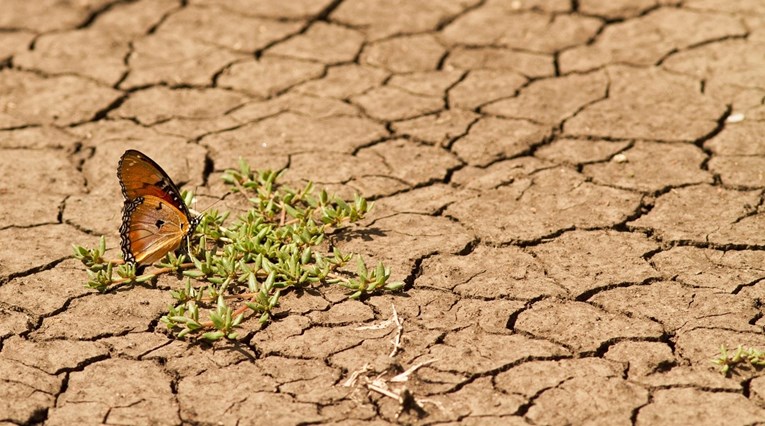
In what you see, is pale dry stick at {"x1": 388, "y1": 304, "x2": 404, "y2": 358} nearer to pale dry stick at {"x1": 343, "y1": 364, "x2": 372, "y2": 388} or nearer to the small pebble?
pale dry stick at {"x1": 343, "y1": 364, "x2": 372, "y2": 388}

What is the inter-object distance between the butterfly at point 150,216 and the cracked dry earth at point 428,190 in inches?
5.9

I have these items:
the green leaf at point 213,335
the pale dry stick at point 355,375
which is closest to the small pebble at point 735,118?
the pale dry stick at point 355,375

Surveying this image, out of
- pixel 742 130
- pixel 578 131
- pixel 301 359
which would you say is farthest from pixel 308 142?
pixel 742 130

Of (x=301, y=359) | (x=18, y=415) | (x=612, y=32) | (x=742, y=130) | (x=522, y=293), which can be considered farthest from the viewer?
(x=612, y=32)

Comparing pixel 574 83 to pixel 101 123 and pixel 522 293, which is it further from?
pixel 101 123

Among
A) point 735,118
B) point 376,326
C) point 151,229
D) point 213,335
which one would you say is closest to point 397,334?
point 376,326

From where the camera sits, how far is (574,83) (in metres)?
5.29

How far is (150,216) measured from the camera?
3949mm

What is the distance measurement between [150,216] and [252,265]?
447 mm

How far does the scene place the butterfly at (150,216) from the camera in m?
3.92

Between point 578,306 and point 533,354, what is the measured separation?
34 centimetres

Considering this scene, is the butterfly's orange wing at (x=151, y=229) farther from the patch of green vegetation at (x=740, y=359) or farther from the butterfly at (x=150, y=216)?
the patch of green vegetation at (x=740, y=359)

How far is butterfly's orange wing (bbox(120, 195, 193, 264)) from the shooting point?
154 inches

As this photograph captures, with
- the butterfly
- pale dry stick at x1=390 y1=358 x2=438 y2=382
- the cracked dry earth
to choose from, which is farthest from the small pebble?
the butterfly
